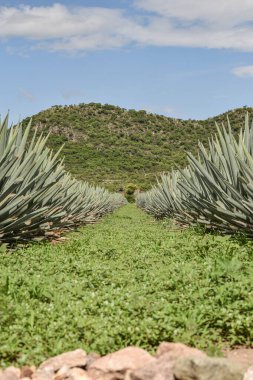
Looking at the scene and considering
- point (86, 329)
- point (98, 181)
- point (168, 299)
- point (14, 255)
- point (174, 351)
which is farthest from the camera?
point (98, 181)

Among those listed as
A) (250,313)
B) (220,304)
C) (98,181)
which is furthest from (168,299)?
(98,181)

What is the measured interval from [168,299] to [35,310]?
1032 mm

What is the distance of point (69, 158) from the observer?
68375mm

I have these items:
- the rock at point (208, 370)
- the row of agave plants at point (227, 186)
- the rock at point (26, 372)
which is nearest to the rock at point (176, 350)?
the rock at point (208, 370)

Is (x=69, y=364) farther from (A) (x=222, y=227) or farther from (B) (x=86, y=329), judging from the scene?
(A) (x=222, y=227)

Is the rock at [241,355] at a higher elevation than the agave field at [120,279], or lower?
lower

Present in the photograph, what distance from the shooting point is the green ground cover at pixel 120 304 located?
12.2 feet

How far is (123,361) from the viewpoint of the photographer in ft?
10.7

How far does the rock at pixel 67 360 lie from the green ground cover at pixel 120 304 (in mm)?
133

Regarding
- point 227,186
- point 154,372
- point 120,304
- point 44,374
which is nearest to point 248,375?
point 154,372

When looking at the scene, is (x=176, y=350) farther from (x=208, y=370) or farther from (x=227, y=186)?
(x=227, y=186)

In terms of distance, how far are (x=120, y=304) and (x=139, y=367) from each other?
3.85ft

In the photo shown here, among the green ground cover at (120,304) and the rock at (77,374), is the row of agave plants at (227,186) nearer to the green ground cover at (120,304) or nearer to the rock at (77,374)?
the green ground cover at (120,304)

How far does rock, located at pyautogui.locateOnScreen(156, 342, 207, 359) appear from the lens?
10.7ft
